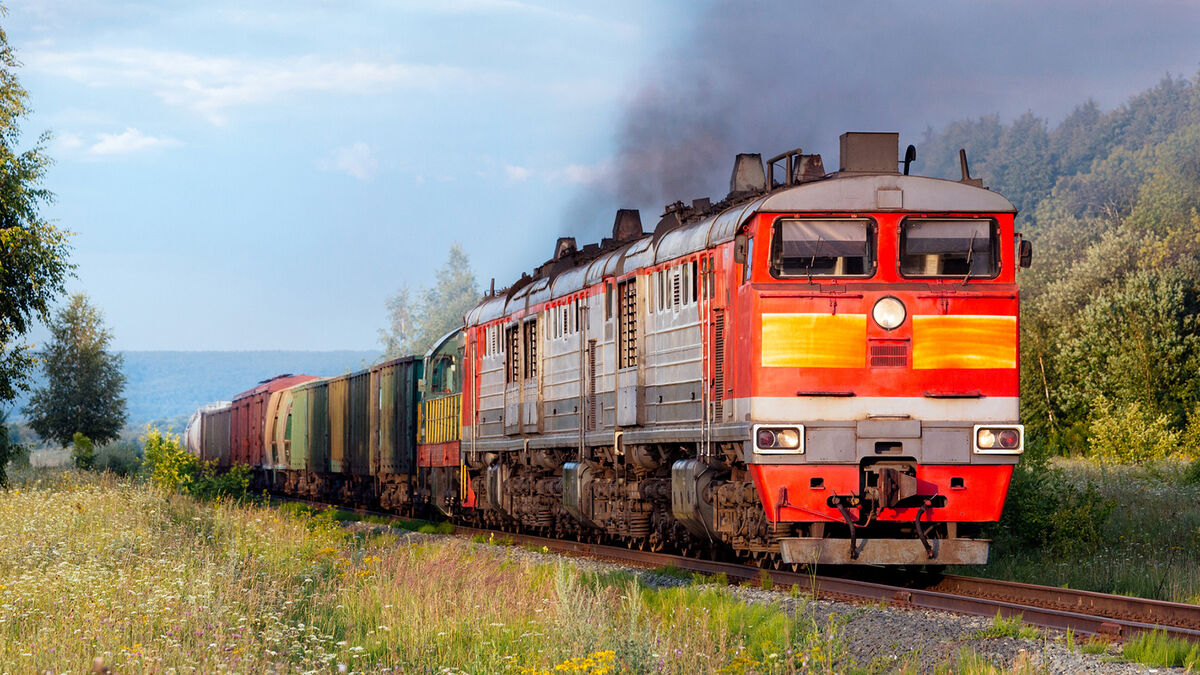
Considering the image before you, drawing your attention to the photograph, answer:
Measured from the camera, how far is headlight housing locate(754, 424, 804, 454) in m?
13.2

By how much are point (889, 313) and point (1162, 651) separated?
17.4ft

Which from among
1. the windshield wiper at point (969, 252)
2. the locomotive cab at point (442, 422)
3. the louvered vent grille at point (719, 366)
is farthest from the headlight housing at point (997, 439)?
the locomotive cab at point (442, 422)

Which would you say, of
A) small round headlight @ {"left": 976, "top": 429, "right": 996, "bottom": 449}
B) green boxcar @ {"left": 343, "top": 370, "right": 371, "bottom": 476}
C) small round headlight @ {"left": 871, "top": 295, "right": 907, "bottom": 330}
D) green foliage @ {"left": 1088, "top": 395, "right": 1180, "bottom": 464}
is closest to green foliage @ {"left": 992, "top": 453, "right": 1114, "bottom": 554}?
small round headlight @ {"left": 976, "top": 429, "right": 996, "bottom": 449}

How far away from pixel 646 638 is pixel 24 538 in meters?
10.0

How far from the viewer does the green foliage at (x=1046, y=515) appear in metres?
16.6

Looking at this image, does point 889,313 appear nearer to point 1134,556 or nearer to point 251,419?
point 1134,556

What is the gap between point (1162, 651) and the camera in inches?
346

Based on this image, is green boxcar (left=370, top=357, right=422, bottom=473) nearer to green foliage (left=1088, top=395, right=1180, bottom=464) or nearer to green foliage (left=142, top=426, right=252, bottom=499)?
green foliage (left=142, top=426, right=252, bottom=499)

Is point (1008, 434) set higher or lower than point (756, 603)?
higher

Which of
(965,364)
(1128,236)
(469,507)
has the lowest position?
(469,507)

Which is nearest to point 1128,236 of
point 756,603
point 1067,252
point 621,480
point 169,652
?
point 1067,252

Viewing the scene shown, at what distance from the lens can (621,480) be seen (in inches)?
727

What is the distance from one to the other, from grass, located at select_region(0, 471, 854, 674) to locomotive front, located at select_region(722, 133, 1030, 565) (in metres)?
1.71

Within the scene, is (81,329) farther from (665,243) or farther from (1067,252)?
(665,243)
